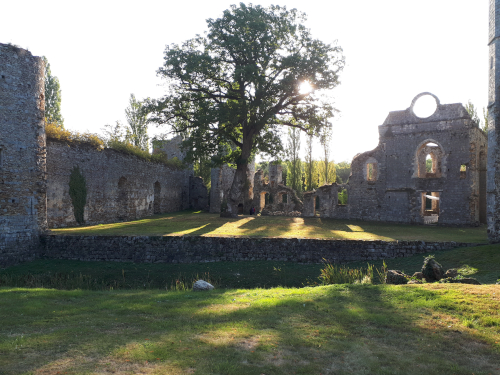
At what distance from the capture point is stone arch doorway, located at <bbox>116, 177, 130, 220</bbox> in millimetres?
23781

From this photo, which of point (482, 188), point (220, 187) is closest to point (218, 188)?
point (220, 187)

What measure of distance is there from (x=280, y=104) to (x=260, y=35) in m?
4.73

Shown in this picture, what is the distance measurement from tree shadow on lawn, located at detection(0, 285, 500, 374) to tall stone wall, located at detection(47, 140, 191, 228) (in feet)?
40.5

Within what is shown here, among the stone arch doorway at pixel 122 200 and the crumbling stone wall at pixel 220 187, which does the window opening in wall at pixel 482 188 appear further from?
the stone arch doorway at pixel 122 200

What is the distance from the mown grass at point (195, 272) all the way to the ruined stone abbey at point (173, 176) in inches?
66.6

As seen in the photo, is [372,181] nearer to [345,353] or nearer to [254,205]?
[254,205]

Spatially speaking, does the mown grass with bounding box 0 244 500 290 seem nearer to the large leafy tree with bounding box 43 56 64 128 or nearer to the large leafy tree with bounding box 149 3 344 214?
the large leafy tree with bounding box 149 3 344 214

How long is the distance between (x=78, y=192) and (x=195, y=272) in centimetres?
1071

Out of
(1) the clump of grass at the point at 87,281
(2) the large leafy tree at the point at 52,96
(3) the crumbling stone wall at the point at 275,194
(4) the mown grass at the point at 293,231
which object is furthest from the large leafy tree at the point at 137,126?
(1) the clump of grass at the point at 87,281

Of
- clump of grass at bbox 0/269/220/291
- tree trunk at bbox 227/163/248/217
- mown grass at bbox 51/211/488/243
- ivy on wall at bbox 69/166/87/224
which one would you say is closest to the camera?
clump of grass at bbox 0/269/220/291

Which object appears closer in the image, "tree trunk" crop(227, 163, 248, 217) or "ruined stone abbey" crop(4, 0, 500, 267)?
"ruined stone abbey" crop(4, 0, 500, 267)

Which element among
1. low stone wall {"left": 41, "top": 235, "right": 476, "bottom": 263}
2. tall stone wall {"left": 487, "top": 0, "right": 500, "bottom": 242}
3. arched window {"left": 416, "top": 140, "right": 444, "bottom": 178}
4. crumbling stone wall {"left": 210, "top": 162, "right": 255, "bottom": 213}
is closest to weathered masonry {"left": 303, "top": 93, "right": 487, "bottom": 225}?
arched window {"left": 416, "top": 140, "right": 444, "bottom": 178}

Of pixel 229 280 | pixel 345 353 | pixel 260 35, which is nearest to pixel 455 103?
pixel 260 35

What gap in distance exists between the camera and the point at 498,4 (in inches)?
523
